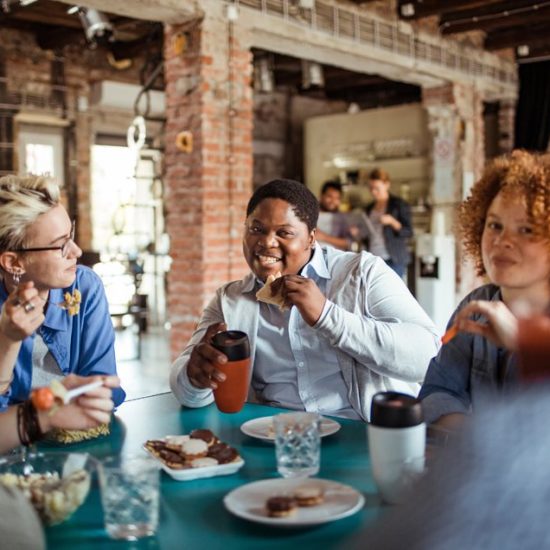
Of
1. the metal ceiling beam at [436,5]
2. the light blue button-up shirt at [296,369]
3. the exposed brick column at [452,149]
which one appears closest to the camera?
the light blue button-up shirt at [296,369]

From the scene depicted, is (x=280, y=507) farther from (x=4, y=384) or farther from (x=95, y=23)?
(x=95, y=23)

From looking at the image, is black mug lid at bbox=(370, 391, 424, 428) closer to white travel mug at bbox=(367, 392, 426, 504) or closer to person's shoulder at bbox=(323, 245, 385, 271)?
white travel mug at bbox=(367, 392, 426, 504)

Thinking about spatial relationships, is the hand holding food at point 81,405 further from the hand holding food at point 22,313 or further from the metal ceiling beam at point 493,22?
the metal ceiling beam at point 493,22

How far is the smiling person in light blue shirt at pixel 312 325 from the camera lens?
193 centimetres

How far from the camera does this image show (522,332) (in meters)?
1.24

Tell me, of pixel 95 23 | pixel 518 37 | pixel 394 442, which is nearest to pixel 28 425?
pixel 394 442

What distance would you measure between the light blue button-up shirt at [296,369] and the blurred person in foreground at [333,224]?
4.34m

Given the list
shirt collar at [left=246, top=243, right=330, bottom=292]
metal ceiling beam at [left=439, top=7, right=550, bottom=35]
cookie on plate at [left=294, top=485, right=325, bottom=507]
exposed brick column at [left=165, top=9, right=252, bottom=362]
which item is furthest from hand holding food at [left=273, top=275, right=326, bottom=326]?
metal ceiling beam at [left=439, top=7, right=550, bottom=35]

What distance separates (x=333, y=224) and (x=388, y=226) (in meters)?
0.55

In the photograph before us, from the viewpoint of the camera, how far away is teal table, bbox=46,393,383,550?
3.70 ft

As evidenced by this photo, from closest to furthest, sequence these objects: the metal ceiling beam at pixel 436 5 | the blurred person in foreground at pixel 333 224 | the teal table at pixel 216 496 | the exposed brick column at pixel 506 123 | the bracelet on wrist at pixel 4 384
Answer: the teal table at pixel 216 496 → the bracelet on wrist at pixel 4 384 → the metal ceiling beam at pixel 436 5 → the blurred person in foreground at pixel 333 224 → the exposed brick column at pixel 506 123

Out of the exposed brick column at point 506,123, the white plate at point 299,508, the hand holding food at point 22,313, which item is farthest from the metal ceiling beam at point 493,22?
the white plate at point 299,508

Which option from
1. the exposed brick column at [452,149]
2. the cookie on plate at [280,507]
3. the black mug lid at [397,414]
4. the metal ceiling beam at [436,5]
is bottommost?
the cookie on plate at [280,507]

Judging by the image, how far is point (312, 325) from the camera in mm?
1881
